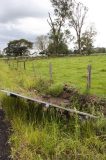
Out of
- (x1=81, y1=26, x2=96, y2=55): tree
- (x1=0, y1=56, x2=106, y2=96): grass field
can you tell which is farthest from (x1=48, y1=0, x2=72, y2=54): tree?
(x1=0, y1=56, x2=106, y2=96): grass field

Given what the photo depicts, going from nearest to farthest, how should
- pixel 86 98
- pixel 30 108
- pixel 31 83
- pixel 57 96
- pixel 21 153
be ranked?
pixel 21 153 < pixel 30 108 < pixel 86 98 < pixel 57 96 < pixel 31 83

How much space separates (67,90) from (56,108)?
6.56 meters

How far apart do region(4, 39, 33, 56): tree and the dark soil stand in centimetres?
8761

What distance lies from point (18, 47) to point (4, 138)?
95.8 m

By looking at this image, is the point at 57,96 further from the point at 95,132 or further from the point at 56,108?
the point at 95,132

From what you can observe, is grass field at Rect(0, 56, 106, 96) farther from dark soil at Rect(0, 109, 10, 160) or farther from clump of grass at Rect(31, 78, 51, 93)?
dark soil at Rect(0, 109, 10, 160)

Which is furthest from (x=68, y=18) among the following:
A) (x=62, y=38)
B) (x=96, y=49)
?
(x=96, y=49)

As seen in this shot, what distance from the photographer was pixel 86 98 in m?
12.5

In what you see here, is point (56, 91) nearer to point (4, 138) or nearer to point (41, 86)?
point (41, 86)

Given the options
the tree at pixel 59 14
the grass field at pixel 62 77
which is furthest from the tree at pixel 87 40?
the grass field at pixel 62 77

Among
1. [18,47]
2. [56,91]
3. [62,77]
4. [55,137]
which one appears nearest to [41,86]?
[56,91]

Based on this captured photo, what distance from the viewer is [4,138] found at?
8203 millimetres

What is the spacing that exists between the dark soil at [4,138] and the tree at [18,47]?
87.6 m

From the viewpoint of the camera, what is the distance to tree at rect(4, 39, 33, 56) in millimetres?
98975
